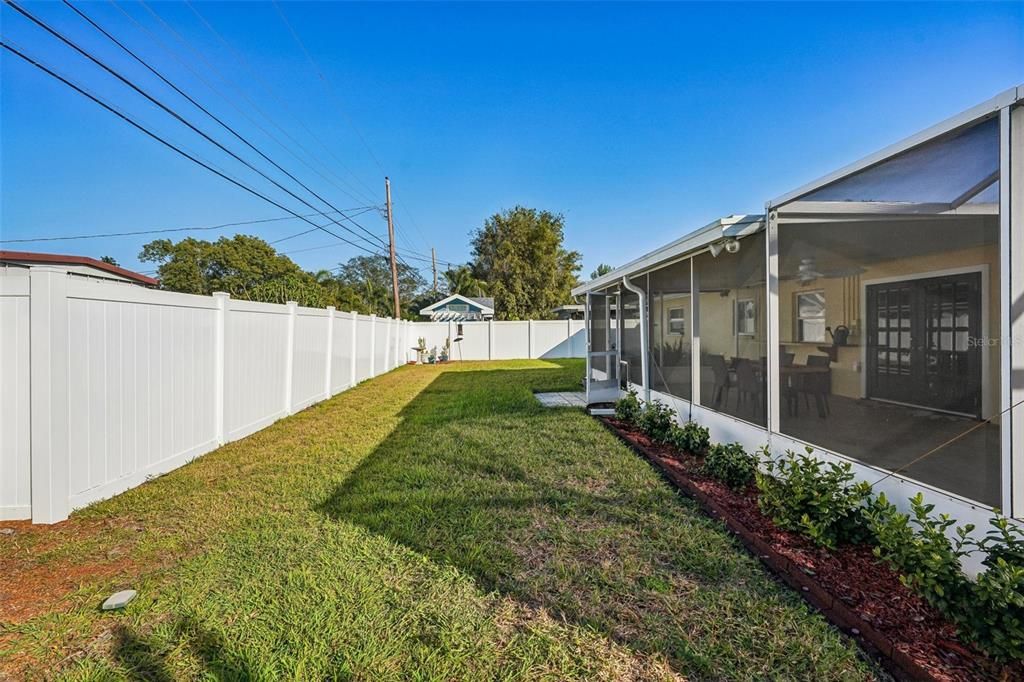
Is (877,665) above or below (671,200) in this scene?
below

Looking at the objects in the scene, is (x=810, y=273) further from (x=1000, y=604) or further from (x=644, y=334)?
(x=644, y=334)

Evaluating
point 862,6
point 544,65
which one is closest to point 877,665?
point 862,6

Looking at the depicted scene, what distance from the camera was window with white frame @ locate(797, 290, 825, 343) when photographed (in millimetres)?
3406

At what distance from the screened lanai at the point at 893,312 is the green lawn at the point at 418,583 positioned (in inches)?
43.2

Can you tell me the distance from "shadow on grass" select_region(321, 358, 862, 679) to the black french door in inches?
53.6

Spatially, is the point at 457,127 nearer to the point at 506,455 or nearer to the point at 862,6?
the point at 862,6

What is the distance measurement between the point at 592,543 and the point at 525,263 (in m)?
30.3

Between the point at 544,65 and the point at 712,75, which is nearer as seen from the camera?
the point at 712,75

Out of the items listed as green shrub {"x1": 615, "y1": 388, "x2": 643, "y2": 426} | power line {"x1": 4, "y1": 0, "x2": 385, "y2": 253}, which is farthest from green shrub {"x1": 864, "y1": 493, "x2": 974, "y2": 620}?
power line {"x1": 4, "y1": 0, "x2": 385, "y2": 253}

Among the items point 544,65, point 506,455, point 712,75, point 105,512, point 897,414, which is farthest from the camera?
point 544,65

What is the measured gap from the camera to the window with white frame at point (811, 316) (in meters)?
3.41

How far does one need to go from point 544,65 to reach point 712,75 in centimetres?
394

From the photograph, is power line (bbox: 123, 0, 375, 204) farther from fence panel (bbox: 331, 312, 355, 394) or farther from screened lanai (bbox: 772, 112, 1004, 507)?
screened lanai (bbox: 772, 112, 1004, 507)

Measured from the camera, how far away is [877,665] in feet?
6.29
